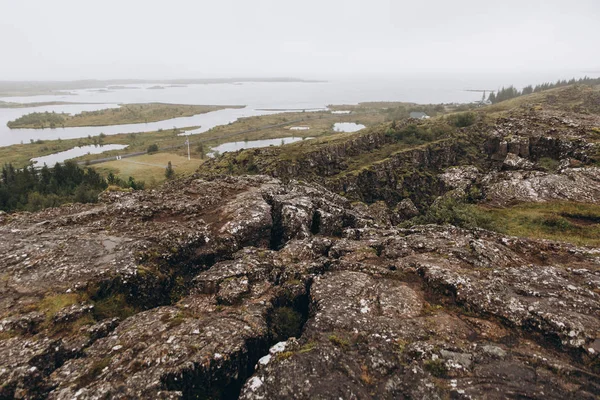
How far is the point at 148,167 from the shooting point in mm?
104375

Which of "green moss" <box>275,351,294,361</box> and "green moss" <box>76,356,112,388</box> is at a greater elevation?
"green moss" <box>275,351,294,361</box>

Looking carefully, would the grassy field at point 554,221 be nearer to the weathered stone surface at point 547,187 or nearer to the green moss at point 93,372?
the weathered stone surface at point 547,187

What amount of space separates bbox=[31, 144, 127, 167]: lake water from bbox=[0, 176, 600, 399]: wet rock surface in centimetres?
13773

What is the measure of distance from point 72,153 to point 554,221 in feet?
594

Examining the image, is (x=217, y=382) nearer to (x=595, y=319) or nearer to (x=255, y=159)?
(x=595, y=319)

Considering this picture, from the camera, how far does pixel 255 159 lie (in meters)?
63.9

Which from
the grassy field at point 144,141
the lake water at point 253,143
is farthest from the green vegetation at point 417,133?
the grassy field at point 144,141

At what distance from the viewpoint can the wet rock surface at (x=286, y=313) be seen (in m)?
11.3

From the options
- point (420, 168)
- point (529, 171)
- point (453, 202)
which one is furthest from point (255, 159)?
point (529, 171)

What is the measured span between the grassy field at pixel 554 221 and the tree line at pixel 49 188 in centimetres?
6818

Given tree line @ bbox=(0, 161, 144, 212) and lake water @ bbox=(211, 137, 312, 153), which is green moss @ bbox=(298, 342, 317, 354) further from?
lake water @ bbox=(211, 137, 312, 153)

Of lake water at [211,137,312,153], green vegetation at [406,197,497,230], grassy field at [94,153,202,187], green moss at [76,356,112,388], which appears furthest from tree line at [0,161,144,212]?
lake water at [211,137,312,153]

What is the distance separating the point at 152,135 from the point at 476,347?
209215 mm

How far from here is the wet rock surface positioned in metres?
11.3
